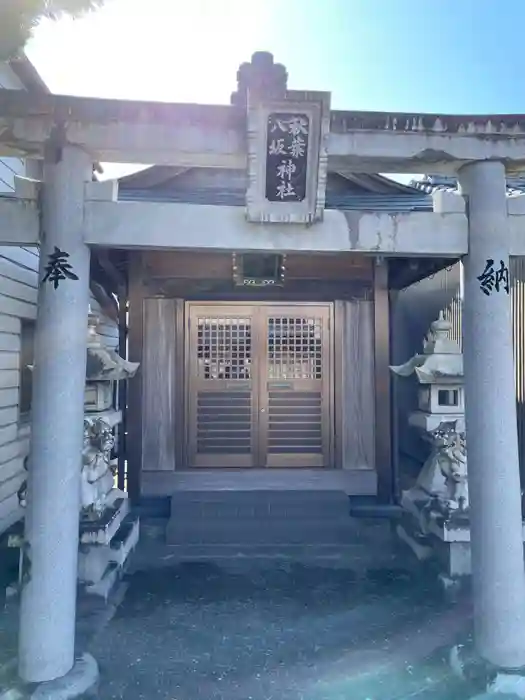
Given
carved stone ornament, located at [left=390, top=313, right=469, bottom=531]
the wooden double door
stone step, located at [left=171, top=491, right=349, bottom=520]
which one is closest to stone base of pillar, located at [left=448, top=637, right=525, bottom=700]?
carved stone ornament, located at [left=390, top=313, right=469, bottom=531]

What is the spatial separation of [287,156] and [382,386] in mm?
4453

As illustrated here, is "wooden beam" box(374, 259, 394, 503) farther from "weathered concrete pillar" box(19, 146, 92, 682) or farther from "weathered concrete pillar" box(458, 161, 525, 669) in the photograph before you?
"weathered concrete pillar" box(19, 146, 92, 682)

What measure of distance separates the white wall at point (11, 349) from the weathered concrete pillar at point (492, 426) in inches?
228

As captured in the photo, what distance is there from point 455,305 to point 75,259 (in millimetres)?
8172

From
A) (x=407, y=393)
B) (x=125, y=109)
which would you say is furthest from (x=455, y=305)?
(x=125, y=109)

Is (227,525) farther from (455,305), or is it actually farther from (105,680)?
(455,305)

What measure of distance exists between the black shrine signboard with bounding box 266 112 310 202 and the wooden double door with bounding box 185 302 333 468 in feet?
12.7

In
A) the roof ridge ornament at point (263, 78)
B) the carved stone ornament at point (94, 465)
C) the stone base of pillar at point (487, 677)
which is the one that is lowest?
the stone base of pillar at point (487, 677)

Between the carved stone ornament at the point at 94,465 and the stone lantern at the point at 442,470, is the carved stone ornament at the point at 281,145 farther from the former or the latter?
the carved stone ornament at the point at 94,465

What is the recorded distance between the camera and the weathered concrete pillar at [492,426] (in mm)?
3678

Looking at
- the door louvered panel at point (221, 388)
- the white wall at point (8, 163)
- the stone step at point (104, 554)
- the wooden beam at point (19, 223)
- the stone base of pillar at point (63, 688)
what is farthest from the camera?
the door louvered panel at point (221, 388)

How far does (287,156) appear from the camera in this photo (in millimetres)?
3664

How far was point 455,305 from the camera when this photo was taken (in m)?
10.1

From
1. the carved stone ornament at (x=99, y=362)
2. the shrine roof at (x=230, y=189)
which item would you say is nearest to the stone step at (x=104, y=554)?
the carved stone ornament at (x=99, y=362)
